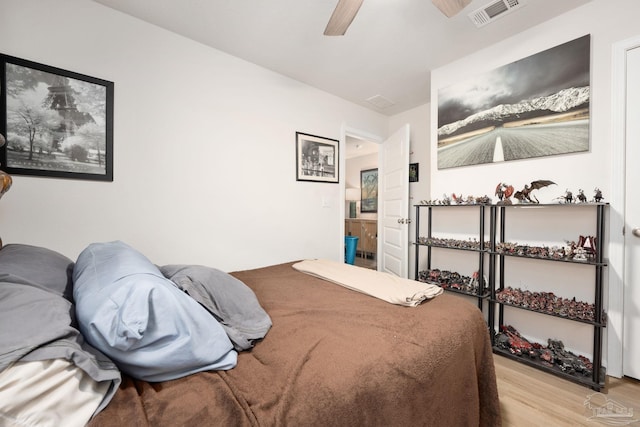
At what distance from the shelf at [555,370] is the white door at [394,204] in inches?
50.3

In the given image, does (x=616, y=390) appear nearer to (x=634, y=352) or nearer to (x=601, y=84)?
(x=634, y=352)

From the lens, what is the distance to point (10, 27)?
154cm

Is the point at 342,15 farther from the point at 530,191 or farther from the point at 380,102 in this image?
the point at 380,102

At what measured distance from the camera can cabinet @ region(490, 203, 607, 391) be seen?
1.69 m

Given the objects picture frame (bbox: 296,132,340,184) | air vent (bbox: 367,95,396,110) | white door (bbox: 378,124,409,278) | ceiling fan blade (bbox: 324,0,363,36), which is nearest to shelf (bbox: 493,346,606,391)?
white door (bbox: 378,124,409,278)

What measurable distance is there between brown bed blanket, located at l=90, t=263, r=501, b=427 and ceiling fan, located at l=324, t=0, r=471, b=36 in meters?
1.69

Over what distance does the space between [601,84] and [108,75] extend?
3.51 m

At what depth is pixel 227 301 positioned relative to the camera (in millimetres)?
1137

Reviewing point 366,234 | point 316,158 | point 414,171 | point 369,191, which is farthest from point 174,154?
point 369,191

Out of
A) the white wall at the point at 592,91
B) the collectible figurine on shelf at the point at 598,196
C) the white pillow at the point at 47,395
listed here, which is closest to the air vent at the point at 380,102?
the white wall at the point at 592,91

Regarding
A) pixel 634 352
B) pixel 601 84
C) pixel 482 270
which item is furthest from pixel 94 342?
pixel 601 84

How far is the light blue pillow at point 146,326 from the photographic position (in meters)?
0.70

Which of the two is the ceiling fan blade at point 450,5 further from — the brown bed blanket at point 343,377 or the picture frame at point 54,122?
the picture frame at point 54,122

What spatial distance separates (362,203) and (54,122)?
561cm
